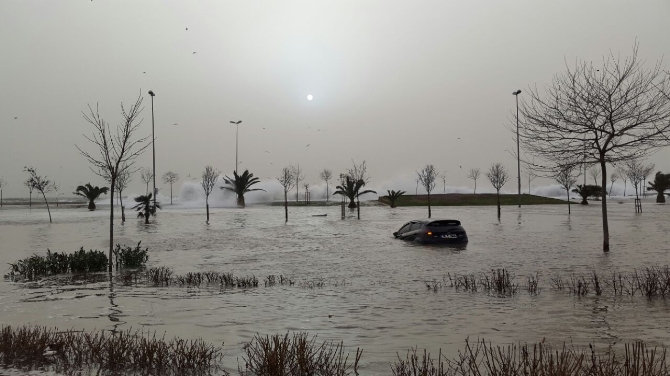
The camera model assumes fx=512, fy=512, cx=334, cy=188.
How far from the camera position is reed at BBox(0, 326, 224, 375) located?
529 cm

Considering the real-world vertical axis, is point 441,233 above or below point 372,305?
above

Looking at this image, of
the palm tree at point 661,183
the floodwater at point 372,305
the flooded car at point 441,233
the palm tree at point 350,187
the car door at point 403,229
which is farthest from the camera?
the palm tree at point 661,183

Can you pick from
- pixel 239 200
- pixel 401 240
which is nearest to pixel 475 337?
pixel 401 240

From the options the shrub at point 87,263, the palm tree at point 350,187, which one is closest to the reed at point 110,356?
the shrub at point 87,263

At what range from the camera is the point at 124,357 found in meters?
5.43

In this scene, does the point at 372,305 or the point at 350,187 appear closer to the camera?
the point at 372,305

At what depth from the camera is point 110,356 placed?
5.45 m

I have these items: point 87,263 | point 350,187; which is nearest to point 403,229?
point 87,263

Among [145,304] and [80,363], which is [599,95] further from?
[80,363]

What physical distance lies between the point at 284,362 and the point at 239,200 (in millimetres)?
73051

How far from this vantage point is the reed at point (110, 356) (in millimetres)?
5293

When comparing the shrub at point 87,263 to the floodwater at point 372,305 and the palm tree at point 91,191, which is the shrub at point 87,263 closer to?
the floodwater at point 372,305

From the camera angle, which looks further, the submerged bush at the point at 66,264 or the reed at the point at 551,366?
the submerged bush at the point at 66,264

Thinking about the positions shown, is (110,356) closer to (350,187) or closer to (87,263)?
(87,263)
